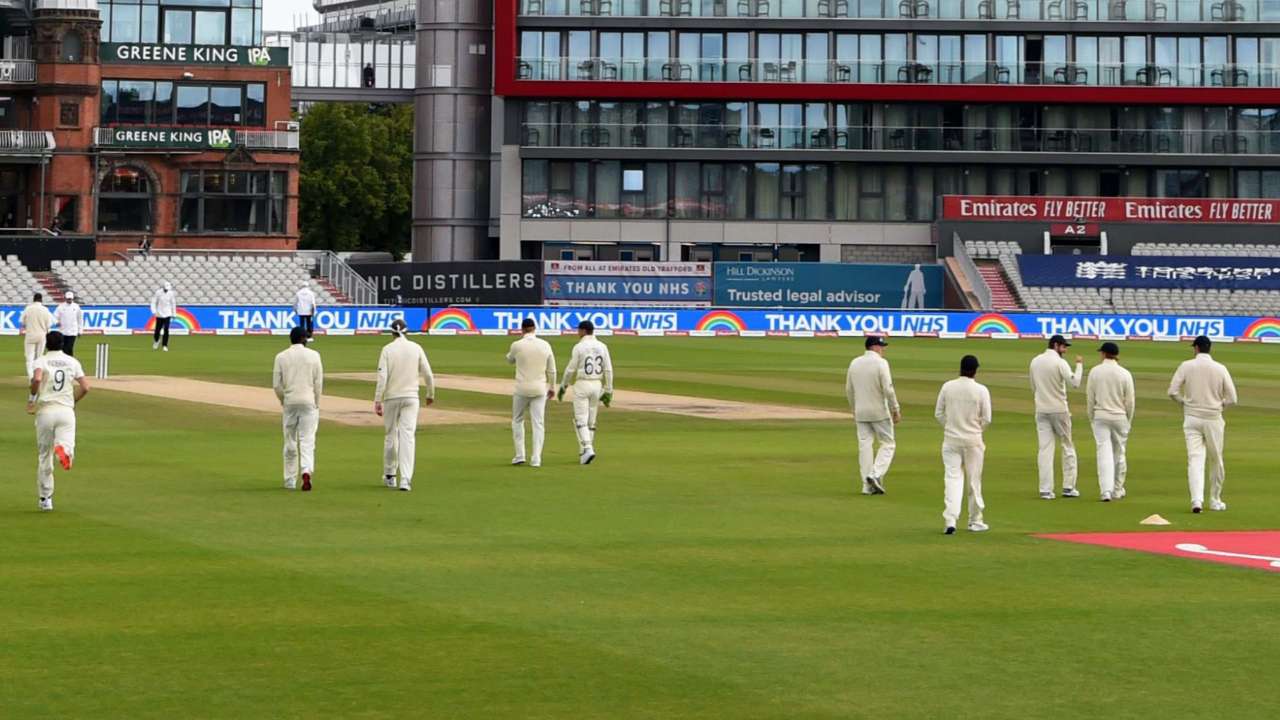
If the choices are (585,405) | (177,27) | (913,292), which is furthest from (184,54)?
(585,405)

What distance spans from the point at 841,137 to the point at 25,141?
35.4 meters

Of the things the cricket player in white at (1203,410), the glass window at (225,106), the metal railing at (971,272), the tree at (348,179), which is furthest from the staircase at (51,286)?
the cricket player in white at (1203,410)

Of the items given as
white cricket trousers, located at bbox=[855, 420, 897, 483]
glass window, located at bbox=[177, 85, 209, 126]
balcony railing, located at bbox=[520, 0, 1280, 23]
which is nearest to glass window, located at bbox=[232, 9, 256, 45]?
glass window, located at bbox=[177, 85, 209, 126]

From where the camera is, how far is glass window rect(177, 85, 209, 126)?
262 feet

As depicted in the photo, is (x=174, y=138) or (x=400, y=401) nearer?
(x=400, y=401)

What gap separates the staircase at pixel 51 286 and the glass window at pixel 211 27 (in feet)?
42.8

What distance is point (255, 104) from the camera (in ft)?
265

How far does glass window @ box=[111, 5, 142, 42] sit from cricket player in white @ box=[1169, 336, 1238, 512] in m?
64.2

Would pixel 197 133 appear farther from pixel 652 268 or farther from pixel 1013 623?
pixel 1013 623

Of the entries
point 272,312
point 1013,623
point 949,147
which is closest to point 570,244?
point 949,147

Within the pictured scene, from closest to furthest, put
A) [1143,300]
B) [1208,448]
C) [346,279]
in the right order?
[1208,448]
[346,279]
[1143,300]

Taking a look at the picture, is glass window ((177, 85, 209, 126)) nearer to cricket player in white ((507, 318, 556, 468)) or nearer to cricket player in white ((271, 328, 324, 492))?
cricket player in white ((507, 318, 556, 468))

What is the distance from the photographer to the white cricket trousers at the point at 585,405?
26.2 metres

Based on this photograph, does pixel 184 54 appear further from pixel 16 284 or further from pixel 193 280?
pixel 16 284
